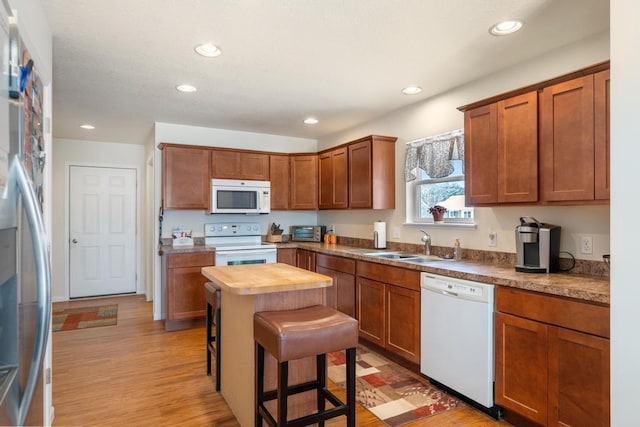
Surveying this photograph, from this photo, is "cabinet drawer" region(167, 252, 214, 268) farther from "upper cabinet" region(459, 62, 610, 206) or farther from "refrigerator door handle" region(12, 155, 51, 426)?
"refrigerator door handle" region(12, 155, 51, 426)

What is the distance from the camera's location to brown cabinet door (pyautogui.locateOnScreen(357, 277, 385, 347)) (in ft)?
10.6

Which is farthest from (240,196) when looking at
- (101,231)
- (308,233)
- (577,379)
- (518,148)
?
(577,379)

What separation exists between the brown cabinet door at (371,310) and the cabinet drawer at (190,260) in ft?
5.83

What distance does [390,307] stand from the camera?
3.11 m

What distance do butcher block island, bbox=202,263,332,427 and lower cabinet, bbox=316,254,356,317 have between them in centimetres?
135

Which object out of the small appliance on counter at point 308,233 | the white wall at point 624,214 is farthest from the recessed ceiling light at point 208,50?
the small appliance on counter at point 308,233

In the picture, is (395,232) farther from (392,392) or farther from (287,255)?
(392,392)

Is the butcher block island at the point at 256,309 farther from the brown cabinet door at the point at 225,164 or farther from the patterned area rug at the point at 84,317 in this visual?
the patterned area rug at the point at 84,317

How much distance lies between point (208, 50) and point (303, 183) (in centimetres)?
267

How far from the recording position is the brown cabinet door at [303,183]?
200 inches

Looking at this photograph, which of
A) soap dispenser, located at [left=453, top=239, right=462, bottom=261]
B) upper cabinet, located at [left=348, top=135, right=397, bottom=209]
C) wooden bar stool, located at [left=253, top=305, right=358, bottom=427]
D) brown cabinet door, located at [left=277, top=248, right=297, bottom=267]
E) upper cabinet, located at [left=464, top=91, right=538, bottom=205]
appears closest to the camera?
wooden bar stool, located at [left=253, top=305, right=358, bottom=427]

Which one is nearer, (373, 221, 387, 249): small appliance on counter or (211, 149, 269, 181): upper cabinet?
(373, 221, 387, 249): small appliance on counter

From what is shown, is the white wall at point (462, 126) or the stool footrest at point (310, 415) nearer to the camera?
the stool footrest at point (310, 415)

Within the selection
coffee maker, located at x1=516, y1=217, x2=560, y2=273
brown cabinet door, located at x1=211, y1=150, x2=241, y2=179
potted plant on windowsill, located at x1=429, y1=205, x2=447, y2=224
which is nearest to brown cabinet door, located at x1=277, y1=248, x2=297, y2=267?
brown cabinet door, located at x1=211, y1=150, x2=241, y2=179
